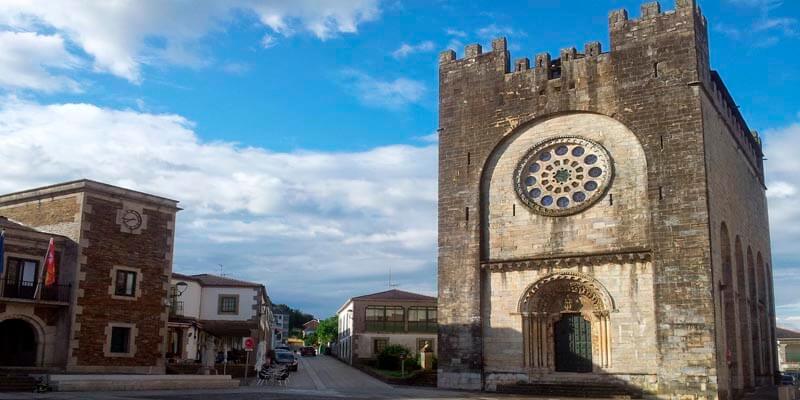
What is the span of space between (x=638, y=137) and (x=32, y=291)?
68.5ft

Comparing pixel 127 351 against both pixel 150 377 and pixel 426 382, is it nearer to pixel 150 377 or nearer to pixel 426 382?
pixel 150 377

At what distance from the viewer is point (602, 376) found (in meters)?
24.6

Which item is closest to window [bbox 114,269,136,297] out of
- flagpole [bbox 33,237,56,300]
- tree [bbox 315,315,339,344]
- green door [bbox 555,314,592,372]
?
flagpole [bbox 33,237,56,300]

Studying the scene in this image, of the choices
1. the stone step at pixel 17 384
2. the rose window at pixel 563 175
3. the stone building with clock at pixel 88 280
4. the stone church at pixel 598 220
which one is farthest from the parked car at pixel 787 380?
the stone step at pixel 17 384

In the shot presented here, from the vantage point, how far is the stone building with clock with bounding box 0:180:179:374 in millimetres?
25062

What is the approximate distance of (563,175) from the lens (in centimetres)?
2678

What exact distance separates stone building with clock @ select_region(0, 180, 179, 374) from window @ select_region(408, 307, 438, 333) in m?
25.9

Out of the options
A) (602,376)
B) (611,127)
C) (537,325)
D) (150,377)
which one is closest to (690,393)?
(602,376)

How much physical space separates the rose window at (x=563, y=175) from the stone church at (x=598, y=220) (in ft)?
0.17

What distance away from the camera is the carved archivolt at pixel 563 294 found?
2494 cm

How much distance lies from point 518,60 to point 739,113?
33.5ft

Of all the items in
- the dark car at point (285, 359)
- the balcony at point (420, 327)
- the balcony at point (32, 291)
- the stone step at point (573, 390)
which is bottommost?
the stone step at point (573, 390)

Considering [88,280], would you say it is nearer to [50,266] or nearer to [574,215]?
[50,266]

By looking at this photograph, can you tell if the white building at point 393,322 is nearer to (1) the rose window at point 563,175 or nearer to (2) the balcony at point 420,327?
(2) the balcony at point 420,327
